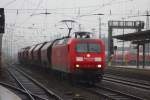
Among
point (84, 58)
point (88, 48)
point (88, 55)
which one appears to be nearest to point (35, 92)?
point (84, 58)

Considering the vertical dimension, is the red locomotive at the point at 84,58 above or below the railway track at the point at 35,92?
above

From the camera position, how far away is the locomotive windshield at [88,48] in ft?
82.3

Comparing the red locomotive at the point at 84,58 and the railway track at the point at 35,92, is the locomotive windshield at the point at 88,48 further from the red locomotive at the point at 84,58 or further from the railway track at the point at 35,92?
the railway track at the point at 35,92

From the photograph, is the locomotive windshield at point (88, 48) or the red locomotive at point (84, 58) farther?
the locomotive windshield at point (88, 48)

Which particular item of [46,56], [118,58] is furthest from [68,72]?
[118,58]

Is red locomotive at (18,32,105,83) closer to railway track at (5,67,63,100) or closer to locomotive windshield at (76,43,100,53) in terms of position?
locomotive windshield at (76,43,100,53)

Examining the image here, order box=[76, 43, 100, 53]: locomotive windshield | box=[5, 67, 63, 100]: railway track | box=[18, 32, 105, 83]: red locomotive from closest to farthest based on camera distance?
1. box=[5, 67, 63, 100]: railway track
2. box=[18, 32, 105, 83]: red locomotive
3. box=[76, 43, 100, 53]: locomotive windshield

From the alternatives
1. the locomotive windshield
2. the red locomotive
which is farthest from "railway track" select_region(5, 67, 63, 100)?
the locomotive windshield

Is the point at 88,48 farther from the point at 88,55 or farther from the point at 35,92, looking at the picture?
the point at 35,92

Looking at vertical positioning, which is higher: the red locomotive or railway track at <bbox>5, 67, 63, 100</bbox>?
the red locomotive

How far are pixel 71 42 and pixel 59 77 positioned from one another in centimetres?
623

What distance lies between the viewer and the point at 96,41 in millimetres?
25531

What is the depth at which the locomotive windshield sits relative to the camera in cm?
2508

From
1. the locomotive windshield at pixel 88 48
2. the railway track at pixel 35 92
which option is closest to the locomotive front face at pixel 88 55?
the locomotive windshield at pixel 88 48
